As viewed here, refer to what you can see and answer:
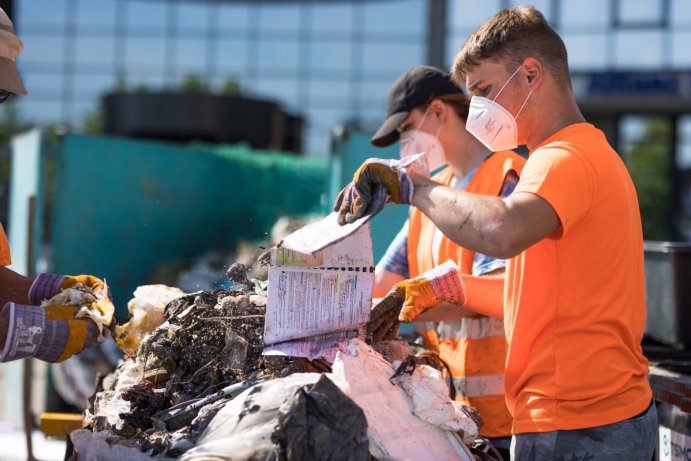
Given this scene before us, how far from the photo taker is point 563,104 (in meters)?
2.35

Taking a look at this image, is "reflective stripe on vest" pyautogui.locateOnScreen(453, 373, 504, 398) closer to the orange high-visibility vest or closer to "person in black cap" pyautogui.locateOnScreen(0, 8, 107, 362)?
the orange high-visibility vest

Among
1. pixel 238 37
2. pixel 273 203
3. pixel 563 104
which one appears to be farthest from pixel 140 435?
pixel 238 37

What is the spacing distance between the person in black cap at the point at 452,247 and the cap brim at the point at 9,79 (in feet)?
4.32

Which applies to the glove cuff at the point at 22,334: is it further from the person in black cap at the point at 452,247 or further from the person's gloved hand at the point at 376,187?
the person in black cap at the point at 452,247

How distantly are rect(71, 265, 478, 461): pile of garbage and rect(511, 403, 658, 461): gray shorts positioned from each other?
23 cm

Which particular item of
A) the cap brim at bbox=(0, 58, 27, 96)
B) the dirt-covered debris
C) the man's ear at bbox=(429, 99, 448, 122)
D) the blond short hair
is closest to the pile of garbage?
the dirt-covered debris


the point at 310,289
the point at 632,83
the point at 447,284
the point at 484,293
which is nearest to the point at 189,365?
the point at 310,289

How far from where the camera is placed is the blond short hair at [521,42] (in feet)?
7.57

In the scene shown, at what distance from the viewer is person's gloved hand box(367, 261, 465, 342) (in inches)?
105

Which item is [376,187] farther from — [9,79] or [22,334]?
[9,79]

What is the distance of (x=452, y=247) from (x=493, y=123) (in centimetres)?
72

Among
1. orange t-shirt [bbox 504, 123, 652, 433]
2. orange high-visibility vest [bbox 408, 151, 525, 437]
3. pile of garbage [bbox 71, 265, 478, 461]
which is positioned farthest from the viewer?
orange high-visibility vest [bbox 408, 151, 525, 437]

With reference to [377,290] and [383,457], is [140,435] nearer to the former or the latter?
[383,457]

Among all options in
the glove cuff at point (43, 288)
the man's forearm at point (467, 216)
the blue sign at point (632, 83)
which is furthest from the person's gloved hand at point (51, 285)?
the blue sign at point (632, 83)
